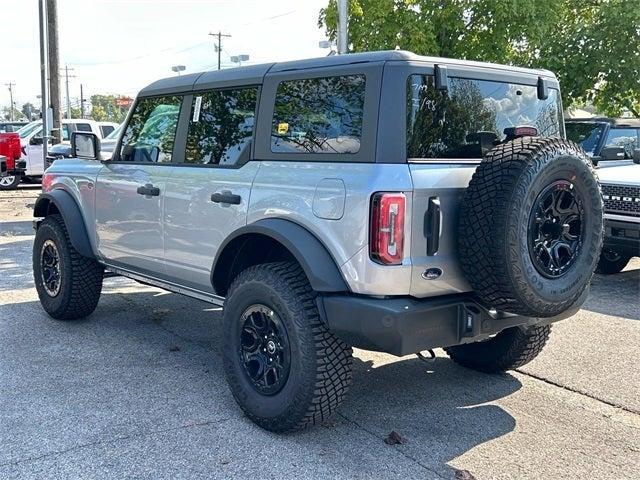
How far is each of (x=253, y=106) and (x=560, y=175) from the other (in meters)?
1.82

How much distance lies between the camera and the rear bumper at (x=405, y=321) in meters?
3.22

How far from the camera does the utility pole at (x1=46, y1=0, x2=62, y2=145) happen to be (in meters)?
15.8

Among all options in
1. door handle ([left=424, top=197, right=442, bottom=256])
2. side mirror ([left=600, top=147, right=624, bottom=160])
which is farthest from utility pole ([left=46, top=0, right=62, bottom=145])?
Result: door handle ([left=424, top=197, right=442, bottom=256])

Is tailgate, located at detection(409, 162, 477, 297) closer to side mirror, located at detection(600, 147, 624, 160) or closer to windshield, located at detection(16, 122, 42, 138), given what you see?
side mirror, located at detection(600, 147, 624, 160)

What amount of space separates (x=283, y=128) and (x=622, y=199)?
483cm

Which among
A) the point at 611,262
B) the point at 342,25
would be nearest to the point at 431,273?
the point at 611,262

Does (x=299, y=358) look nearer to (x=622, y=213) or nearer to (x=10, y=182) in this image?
(x=622, y=213)

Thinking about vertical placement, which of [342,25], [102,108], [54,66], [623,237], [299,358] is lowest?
[299,358]

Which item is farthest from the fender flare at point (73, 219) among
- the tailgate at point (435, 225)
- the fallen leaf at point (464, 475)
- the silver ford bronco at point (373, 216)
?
the fallen leaf at point (464, 475)

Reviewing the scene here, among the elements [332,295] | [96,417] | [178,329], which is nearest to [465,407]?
[332,295]

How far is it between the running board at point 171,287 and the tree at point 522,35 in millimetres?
6896

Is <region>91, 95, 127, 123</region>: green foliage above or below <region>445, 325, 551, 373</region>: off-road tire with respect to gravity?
above

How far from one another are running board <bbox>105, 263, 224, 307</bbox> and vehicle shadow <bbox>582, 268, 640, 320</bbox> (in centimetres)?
403

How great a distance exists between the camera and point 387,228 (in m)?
3.24
